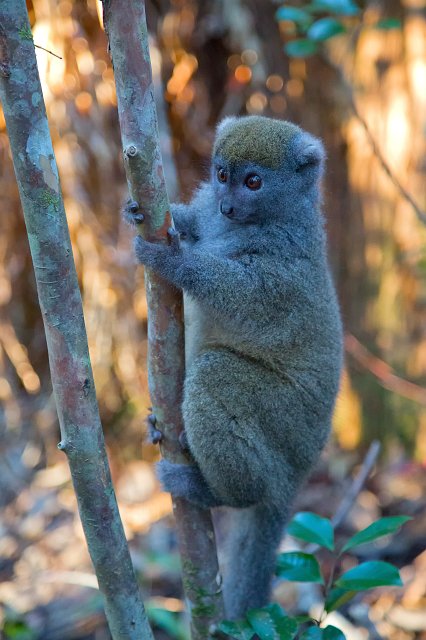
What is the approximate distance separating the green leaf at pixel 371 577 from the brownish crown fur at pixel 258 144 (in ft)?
7.54

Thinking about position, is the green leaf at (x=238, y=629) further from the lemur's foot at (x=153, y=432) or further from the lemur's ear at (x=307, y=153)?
the lemur's ear at (x=307, y=153)

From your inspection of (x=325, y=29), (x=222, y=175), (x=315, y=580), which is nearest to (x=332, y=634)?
(x=315, y=580)

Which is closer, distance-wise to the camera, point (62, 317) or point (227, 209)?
point (62, 317)

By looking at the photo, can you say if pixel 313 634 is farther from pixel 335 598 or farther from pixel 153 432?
pixel 153 432

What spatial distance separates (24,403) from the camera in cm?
753

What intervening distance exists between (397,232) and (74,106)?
129 inches

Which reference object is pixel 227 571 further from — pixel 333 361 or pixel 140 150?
pixel 140 150

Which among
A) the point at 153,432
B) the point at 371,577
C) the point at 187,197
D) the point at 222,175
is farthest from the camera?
the point at 187,197

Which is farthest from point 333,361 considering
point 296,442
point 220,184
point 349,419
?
point 349,419

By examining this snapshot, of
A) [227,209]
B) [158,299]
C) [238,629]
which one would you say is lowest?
[238,629]

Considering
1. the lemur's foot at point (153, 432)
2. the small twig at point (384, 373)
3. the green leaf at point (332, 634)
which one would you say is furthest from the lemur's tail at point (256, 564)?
the small twig at point (384, 373)

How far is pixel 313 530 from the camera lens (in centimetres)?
375

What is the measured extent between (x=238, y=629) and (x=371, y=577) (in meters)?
0.68

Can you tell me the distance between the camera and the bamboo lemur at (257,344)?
3.92 m
